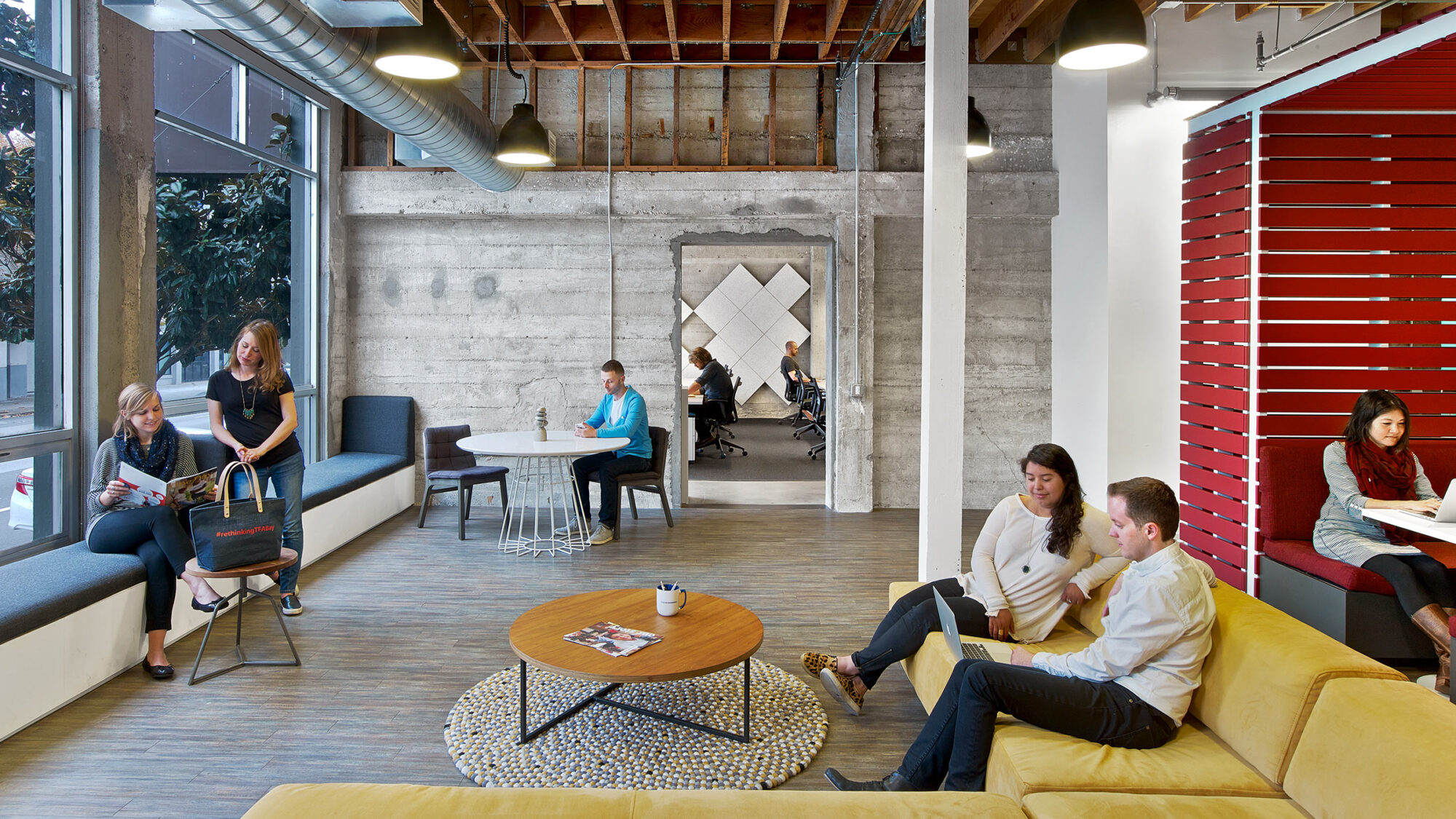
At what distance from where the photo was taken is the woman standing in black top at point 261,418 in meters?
4.66

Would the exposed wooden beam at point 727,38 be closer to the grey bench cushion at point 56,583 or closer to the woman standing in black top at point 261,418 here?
the woman standing in black top at point 261,418

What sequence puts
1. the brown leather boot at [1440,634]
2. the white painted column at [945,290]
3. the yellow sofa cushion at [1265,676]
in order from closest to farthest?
1. the yellow sofa cushion at [1265,676]
2. the brown leather boot at [1440,634]
3. the white painted column at [945,290]

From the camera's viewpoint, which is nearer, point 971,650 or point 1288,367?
point 971,650

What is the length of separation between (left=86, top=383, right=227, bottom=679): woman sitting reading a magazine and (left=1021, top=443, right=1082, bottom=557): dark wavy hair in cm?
369

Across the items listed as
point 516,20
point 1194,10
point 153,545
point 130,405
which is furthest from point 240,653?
point 1194,10

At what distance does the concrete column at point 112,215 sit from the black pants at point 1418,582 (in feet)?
20.4

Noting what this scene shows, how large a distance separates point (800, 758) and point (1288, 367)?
12.7 feet

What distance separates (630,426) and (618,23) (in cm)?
307

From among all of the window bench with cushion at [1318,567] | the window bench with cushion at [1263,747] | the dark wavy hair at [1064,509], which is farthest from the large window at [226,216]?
the window bench with cushion at [1318,567]

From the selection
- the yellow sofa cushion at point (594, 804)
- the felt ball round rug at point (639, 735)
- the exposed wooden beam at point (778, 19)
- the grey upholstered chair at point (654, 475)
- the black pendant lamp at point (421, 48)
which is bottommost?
the felt ball round rug at point (639, 735)

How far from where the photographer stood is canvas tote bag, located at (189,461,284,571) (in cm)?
381

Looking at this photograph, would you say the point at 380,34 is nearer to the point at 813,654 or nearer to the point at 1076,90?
the point at 813,654

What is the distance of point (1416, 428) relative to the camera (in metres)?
5.05

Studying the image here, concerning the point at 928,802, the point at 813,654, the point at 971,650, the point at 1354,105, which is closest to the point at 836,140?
the point at 1354,105
